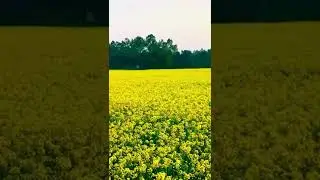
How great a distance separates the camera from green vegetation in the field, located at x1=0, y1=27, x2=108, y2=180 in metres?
5.02

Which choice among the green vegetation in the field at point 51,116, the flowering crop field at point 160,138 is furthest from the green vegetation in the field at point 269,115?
the green vegetation in the field at point 51,116

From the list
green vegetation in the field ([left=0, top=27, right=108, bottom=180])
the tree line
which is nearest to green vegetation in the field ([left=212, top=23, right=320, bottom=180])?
the tree line

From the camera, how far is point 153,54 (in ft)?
55.4

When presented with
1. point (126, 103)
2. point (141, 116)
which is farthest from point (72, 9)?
point (141, 116)

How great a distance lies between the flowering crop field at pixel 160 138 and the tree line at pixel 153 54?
184 inches

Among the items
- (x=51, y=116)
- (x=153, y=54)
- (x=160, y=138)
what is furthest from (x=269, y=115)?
(x=153, y=54)

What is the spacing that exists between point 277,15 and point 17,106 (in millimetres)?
9486

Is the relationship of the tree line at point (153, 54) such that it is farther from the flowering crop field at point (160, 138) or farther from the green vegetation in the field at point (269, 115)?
the flowering crop field at point (160, 138)

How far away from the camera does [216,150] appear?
5555mm

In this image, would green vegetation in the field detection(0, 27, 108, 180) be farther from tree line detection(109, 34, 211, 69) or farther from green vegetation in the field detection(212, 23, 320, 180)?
green vegetation in the field detection(212, 23, 320, 180)

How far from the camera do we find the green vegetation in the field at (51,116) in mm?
5016

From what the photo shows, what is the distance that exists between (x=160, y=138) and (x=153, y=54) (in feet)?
34.2

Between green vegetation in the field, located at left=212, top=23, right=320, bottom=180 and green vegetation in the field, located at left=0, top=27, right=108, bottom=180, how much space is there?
1.07 meters

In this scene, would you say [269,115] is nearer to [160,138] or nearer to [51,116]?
[160,138]
